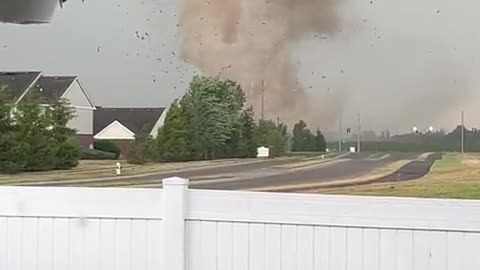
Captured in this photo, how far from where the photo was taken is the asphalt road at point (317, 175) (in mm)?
2547

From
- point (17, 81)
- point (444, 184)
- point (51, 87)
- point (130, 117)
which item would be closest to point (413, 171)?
point (444, 184)

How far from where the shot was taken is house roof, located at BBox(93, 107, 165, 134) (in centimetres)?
259

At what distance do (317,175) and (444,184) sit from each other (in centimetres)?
45

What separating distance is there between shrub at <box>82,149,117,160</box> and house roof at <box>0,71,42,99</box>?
0.34 m

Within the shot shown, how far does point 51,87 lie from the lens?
2.65 meters

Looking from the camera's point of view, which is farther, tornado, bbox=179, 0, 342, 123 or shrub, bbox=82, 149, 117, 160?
shrub, bbox=82, 149, 117, 160

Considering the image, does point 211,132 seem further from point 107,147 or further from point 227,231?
point 227,231

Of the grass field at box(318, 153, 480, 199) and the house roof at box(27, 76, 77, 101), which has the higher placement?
the house roof at box(27, 76, 77, 101)

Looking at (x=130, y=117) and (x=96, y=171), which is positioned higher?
(x=130, y=117)

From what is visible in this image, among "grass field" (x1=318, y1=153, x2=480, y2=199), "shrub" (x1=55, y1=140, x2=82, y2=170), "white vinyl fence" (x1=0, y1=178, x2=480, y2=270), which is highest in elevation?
"shrub" (x1=55, y1=140, x2=82, y2=170)

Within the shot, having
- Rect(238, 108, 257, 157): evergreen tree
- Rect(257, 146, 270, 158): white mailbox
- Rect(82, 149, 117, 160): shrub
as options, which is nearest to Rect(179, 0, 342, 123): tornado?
Rect(238, 108, 257, 157): evergreen tree

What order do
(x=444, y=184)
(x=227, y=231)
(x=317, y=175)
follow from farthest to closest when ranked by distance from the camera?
(x=317, y=175) → (x=444, y=184) → (x=227, y=231)

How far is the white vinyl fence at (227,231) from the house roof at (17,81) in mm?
537

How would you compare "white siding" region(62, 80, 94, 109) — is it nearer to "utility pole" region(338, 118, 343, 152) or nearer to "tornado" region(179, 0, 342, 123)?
"tornado" region(179, 0, 342, 123)
